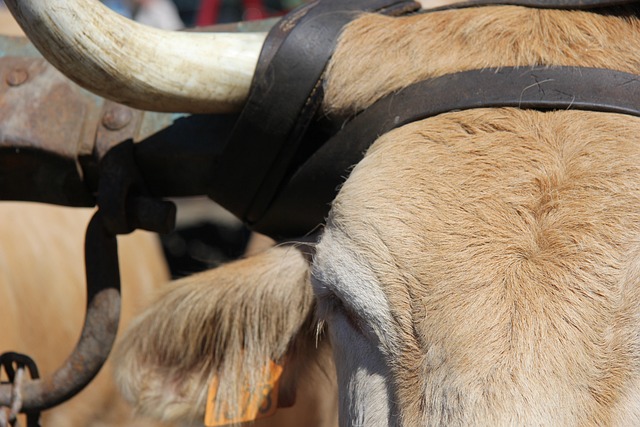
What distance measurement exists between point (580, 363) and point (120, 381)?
138cm

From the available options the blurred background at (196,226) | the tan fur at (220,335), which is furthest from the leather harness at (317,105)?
the blurred background at (196,226)

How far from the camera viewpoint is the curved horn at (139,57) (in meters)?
1.55

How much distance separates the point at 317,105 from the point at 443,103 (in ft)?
1.00

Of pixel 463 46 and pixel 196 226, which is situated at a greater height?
pixel 463 46

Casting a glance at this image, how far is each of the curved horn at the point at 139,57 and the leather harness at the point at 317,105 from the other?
0.19ft

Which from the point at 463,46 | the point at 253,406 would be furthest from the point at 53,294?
the point at 463,46

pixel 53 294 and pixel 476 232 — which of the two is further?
pixel 53 294

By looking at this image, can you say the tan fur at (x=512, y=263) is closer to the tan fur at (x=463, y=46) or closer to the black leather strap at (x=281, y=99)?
the tan fur at (x=463, y=46)

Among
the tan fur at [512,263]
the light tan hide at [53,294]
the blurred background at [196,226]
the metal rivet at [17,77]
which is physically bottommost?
the blurred background at [196,226]

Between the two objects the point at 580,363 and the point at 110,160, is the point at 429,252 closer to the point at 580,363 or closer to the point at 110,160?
the point at 580,363

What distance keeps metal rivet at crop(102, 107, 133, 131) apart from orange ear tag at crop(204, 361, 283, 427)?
69 centimetres

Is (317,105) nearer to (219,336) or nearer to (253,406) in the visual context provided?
(219,336)

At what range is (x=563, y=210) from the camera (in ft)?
4.55

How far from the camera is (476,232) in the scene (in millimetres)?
1411
